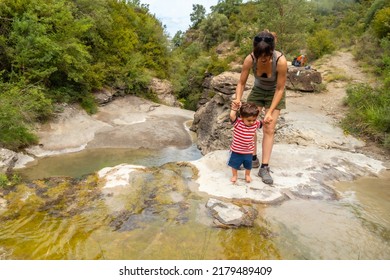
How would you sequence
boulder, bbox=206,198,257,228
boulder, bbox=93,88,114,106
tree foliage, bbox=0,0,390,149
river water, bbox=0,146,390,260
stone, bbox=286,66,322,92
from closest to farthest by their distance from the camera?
1. river water, bbox=0,146,390,260
2. boulder, bbox=206,198,257,228
3. tree foliage, bbox=0,0,390,149
4. stone, bbox=286,66,322,92
5. boulder, bbox=93,88,114,106

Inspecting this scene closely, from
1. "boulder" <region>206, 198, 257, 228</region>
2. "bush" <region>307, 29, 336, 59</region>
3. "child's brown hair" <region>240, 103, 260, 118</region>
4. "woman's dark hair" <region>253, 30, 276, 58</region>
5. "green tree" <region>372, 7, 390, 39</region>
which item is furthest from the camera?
"bush" <region>307, 29, 336, 59</region>

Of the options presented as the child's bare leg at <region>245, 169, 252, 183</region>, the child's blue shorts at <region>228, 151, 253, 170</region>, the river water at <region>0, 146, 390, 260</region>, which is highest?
the child's blue shorts at <region>228, 151, 253, 170</region>

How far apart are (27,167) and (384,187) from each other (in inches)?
320

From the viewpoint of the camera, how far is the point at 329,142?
6953mm

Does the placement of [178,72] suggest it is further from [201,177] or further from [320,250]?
[320,250]

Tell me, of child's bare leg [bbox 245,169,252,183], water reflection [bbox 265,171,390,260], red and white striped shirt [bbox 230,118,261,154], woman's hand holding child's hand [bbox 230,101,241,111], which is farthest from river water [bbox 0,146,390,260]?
woman's hand holding child's hand [bbox 230,101,241,111]

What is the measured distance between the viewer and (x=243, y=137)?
4098mm

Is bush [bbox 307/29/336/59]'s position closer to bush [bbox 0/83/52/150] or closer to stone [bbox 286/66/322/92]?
stone [bbox 286/66/322/92]

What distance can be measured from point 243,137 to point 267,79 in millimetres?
875

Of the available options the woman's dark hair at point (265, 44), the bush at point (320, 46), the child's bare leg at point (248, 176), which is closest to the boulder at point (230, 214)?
the child's bare leg at point (248, 176)

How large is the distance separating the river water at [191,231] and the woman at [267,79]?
1.00 meters

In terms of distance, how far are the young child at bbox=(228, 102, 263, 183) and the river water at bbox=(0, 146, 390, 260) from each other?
724 mm

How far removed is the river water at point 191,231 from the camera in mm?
2904

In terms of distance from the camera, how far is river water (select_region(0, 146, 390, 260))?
114 inches
